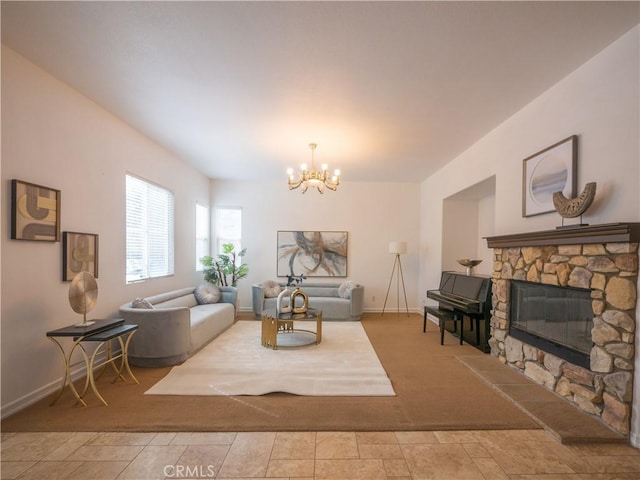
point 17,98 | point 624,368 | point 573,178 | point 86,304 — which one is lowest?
point 624,368

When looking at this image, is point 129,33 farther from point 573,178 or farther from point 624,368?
point 624,368

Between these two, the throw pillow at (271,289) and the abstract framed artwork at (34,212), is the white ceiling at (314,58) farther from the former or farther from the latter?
the throw pillow at (271,289)

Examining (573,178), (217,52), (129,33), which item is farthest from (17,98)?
(573,178)

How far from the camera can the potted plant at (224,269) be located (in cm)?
621

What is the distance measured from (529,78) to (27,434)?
16.3 ft

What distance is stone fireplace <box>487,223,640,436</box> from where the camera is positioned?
7.12ft

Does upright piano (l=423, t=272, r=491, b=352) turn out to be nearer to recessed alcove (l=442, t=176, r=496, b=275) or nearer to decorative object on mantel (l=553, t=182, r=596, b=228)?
recessed alcove (l=442, t=176, r=496, b=275)

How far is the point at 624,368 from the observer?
7.19 feet

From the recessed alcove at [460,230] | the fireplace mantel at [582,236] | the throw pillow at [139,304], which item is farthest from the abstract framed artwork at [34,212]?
the recessed alcove at [460,230]

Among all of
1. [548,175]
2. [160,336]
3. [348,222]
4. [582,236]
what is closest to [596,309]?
[582,236]

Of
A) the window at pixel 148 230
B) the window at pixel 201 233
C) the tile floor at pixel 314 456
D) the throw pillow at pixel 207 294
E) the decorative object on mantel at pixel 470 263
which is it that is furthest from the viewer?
the window at pixel 201 233

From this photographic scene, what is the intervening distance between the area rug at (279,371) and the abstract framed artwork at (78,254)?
4.59 ft

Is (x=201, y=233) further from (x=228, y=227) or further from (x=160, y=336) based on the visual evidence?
(x=160, y=336)

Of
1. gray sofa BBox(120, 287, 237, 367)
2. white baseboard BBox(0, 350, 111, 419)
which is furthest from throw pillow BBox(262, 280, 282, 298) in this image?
white baseboard BBox(0, 350, 111, 419)
